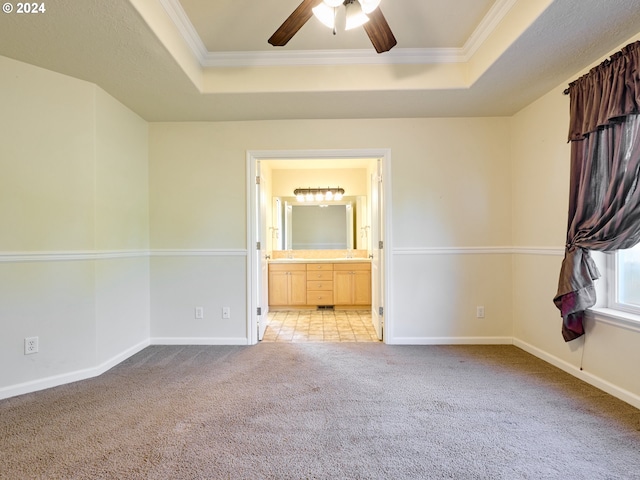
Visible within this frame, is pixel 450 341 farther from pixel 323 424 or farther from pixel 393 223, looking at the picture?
pixel 323 424

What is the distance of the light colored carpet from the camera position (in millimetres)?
1423

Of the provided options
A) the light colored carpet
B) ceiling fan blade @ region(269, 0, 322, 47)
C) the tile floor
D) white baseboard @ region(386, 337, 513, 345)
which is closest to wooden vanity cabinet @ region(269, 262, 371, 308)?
the tile floor

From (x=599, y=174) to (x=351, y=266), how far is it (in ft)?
10.3

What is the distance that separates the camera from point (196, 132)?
10.3 ft

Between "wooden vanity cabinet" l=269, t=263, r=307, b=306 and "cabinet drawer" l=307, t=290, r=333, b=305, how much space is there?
0.26 feet

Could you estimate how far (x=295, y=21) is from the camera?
1.59 m

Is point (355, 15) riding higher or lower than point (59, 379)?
higher

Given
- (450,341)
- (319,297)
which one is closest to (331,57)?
(450,341)

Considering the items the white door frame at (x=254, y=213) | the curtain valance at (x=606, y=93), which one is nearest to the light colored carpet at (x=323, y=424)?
the white door frame at (x=254, y=213)

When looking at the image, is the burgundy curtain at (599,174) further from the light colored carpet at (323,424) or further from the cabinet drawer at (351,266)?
the cabinet drawer at (351,266)

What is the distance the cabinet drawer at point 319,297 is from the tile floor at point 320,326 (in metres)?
0.14

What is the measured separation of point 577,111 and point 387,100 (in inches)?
56.0

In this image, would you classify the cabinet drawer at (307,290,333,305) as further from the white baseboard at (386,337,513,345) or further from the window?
the window

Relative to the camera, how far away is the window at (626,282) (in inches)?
79.0
